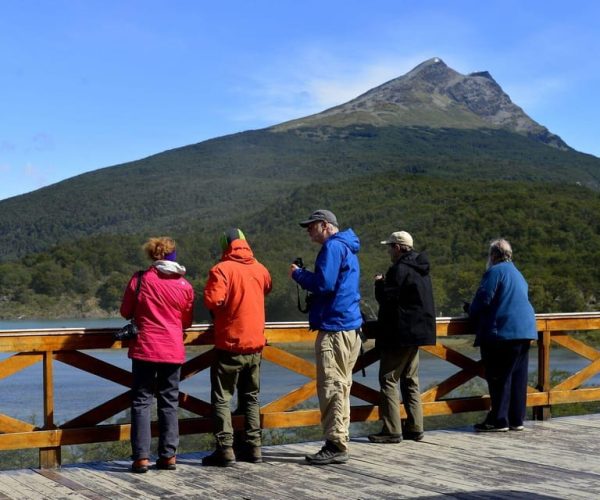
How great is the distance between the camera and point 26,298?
64062mm

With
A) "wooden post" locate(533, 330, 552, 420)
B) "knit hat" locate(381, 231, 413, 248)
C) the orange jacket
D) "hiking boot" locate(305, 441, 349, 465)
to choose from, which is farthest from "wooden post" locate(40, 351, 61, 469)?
"wooden post" locate(533, 330, 552, 420)

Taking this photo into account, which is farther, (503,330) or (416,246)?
(416,246)

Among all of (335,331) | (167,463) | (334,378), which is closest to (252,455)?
(167,463)

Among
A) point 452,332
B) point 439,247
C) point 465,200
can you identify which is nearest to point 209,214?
point 465,200

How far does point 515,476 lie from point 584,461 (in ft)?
2.39

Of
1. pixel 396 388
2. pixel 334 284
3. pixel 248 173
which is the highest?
pixel 248 173

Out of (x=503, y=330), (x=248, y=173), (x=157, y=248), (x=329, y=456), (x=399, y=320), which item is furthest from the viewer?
(x=248, y=173)

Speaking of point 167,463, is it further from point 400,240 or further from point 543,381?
point 543,381

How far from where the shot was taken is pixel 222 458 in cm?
557

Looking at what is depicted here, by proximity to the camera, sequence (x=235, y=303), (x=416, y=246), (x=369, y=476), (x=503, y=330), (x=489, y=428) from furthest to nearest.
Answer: (x=416, y=246)
(x=489, y=428)
(x=503, y=330)
(x=235, y=303)
(x=369, y=476)

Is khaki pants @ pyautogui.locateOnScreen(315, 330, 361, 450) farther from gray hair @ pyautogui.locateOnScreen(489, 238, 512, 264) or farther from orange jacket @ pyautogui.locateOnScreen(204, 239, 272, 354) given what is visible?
gray hair @ pyautogui.locateOnScreen(489, 238, 512, 264)

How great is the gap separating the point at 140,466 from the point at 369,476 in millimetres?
1332

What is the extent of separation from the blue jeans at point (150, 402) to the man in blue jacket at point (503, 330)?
251 centimetres

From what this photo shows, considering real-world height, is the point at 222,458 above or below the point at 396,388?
below
